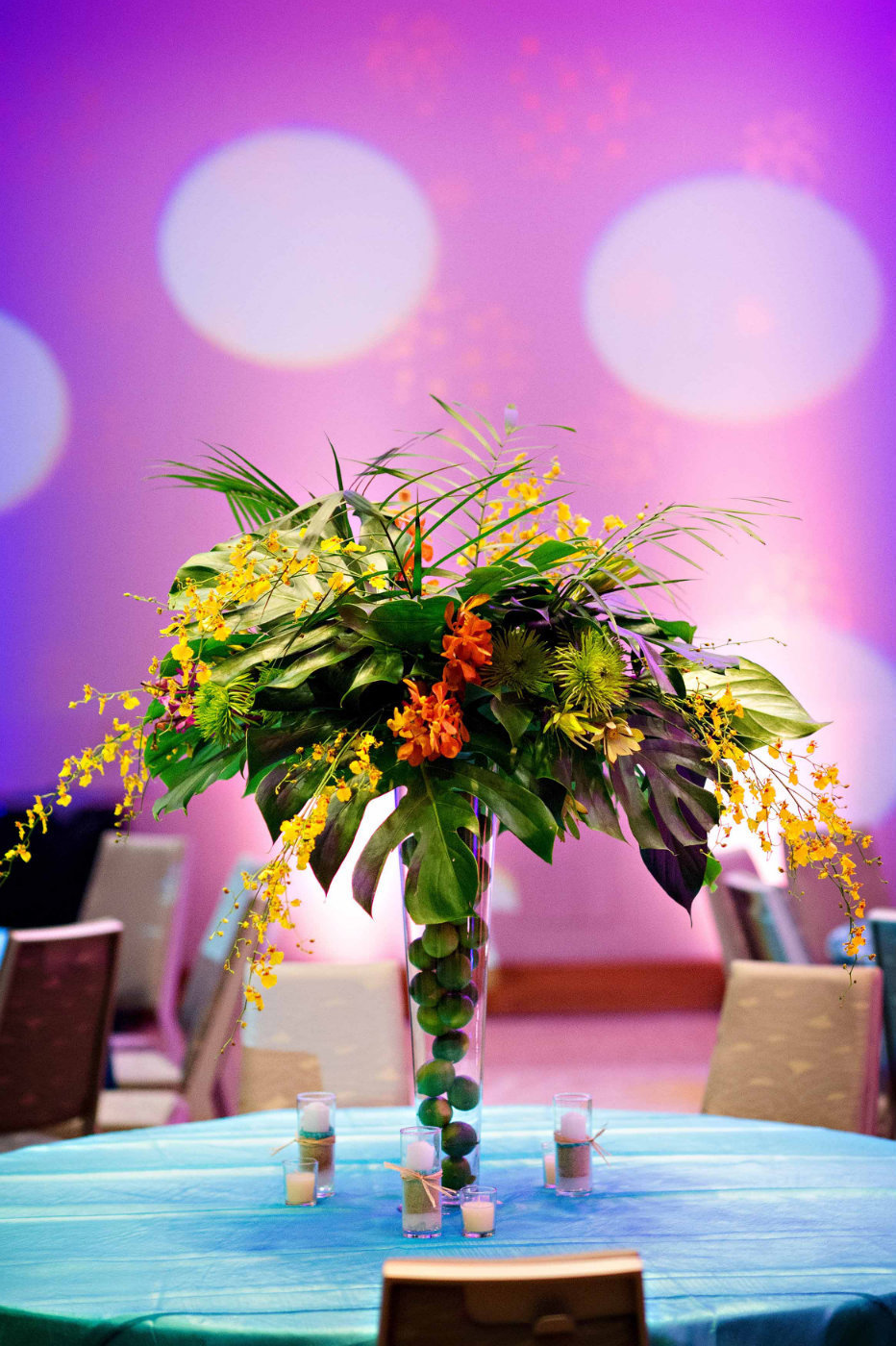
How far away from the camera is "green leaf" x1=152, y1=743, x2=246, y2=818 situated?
4.73 feet

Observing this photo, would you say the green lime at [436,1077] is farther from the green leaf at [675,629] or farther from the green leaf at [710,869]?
the green leaf at [675,629]

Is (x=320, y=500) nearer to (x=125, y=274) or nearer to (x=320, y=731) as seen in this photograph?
(x=320, y=731)

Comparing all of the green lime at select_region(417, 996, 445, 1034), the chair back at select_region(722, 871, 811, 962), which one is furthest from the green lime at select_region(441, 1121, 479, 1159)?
the chair back at select_region(722, 871, 811, 962)

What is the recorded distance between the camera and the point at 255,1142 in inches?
70.6

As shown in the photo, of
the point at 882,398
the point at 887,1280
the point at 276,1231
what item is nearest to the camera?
the point at 887,1280

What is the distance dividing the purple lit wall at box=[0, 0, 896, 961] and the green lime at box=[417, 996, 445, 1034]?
4147 mm

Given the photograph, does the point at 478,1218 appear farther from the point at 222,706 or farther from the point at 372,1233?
the point at 222,706

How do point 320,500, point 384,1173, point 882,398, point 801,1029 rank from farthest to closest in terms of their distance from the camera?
point 882,398 < point 801,1029 < point 384,1173 < point 320,500

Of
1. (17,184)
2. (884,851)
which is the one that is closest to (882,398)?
(884,851)

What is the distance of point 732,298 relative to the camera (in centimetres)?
594

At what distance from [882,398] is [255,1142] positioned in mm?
5254

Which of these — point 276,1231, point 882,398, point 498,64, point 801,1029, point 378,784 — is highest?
point 498,64

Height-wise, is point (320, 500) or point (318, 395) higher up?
point (318, 395)

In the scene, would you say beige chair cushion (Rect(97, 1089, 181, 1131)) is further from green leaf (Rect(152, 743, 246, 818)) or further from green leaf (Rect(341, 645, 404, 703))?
green leaf (Rect(341, 645, 404, 703))
